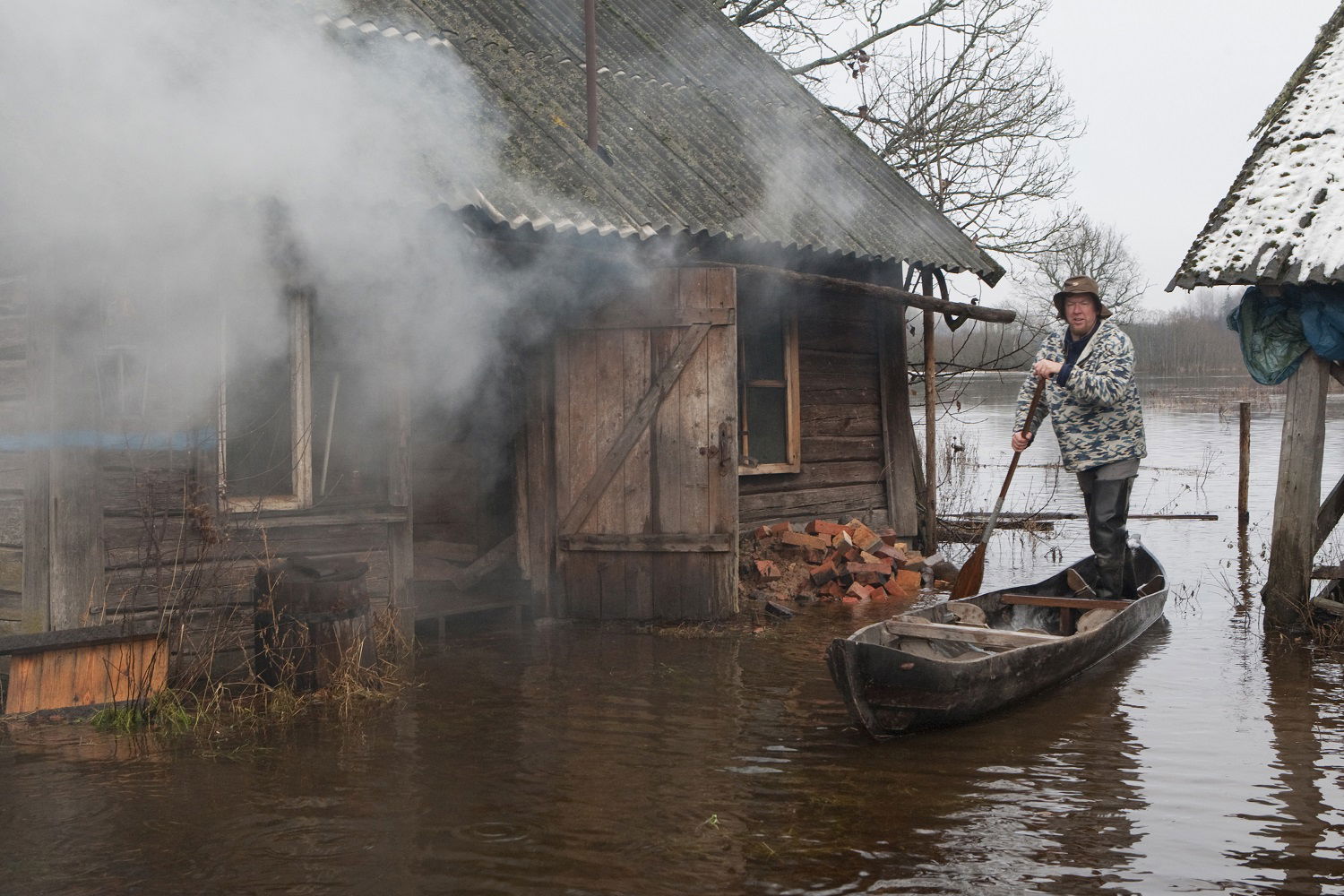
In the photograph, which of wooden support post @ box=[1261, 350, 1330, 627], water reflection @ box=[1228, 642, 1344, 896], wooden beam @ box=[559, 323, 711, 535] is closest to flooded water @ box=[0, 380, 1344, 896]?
water reflection @ box=[1228, 642, 1344, 896]

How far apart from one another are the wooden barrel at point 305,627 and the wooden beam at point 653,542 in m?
2.19

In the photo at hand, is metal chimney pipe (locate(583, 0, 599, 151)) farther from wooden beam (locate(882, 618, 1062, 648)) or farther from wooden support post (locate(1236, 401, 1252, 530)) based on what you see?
wooden support post (locate(1236, 401, 1252, 530))

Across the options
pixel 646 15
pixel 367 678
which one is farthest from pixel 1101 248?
pixel 367 678

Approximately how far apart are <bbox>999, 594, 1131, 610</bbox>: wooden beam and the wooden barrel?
A: 163 inches

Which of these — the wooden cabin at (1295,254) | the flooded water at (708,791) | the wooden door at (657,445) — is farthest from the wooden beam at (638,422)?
the wooden cabin at (1295,254)

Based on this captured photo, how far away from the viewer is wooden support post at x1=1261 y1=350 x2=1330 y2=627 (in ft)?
25.5

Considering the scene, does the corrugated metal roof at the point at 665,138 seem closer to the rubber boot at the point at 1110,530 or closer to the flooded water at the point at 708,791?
the rubber boot at the point at 1110,530

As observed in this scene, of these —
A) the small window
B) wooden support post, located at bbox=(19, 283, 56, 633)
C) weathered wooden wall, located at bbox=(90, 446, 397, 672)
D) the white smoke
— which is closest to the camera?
the white smoke

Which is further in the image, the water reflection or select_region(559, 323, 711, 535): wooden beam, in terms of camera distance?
select_region(559, 323, 711, 535): wooden beam

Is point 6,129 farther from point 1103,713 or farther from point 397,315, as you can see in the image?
point 1103,713

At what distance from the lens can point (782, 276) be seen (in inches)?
348

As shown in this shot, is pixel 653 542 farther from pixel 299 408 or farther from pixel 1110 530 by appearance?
pixel 1110 530

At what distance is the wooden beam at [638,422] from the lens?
830 cm

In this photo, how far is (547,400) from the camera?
850cm
